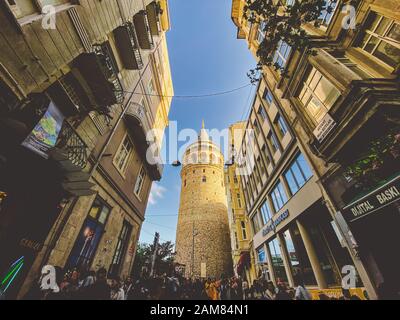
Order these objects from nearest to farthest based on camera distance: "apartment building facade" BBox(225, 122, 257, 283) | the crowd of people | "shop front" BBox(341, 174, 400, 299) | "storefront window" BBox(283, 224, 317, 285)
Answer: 1. the crowd of people
2. "shop front" BBox(341, 174, 400, 299)
3. "storefront window" BBox(283, 224, 317, 285)
4. "apartment building facade" BBox(225, 122, 257, 283)

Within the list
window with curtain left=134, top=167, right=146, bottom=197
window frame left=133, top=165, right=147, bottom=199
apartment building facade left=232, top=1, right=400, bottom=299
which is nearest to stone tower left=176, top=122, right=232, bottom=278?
window frame left=133, top=165, right=147, bottom=199

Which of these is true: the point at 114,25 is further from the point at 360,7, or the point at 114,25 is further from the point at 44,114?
the point at 360,7

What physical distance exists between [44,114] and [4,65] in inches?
49.0

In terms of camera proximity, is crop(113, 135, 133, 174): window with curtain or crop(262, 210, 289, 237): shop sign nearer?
crop(113, 135, 133, 174): window with curtain

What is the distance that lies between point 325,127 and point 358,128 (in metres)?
1.26

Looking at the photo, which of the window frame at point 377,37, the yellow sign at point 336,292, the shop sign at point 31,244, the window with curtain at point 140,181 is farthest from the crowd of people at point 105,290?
the window frame at point 377,37

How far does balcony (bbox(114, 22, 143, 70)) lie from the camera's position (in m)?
9.16

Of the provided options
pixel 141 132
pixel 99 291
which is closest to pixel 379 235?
pixel 99 291

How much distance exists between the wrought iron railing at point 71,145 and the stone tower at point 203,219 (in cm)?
2621

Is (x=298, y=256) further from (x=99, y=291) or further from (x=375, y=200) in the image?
(x=99, y=291)

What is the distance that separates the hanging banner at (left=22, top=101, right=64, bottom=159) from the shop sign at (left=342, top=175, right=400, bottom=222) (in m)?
9.17

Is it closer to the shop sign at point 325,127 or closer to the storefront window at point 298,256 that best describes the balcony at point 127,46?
the shop sign at point 325,127

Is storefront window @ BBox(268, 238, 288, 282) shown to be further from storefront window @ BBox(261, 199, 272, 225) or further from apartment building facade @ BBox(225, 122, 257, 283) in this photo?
apartment building facade @ BBox(225, 122, 257, 283)

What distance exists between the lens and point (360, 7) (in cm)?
696
